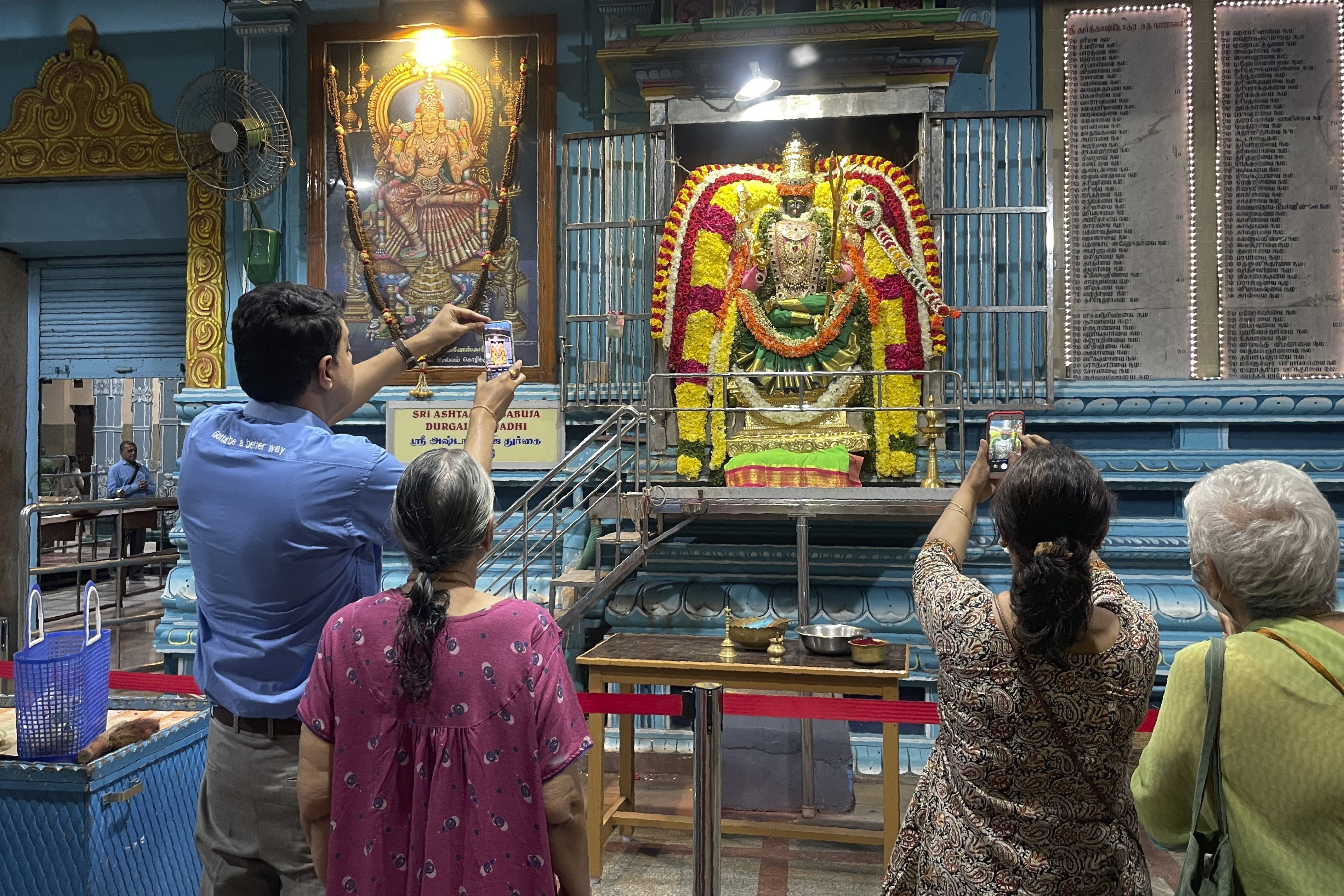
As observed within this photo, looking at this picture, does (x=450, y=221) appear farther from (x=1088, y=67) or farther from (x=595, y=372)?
(x=1088, y=67)

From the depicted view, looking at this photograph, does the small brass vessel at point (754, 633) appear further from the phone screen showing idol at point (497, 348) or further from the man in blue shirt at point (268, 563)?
the man in blue shirt at point (268, 563)

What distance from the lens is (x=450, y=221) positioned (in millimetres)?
7348

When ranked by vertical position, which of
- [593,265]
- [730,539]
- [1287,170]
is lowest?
[730,539]

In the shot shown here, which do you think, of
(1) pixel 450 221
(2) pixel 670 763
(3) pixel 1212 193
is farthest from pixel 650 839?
(3) pixel 1212 193

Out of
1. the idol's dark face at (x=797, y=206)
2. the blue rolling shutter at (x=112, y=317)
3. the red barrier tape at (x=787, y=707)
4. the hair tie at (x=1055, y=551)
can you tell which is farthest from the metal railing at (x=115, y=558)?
the hair tie at (x=1055, y=551)

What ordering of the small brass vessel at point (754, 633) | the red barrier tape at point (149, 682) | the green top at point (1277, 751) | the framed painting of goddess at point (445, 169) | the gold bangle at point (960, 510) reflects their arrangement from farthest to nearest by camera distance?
the framed painting of goddess at point (445, 169), the small brass vessel at point (754, 633), the red barrier tape at point (149, 682), the gold bangle at point (960, 510), the green top at point (1277, 751)

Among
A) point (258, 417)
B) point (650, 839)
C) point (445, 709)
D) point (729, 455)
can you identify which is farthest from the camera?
point (729, 455)

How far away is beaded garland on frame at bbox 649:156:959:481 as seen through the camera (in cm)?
639

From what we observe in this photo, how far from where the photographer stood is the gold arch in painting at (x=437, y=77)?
7.29 metres

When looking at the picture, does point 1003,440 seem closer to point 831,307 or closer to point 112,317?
point 831,307

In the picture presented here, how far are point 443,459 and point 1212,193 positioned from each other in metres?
6.74

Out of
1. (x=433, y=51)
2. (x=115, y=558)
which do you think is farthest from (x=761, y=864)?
(x=433, y=51)

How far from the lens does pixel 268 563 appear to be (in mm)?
A: 2039

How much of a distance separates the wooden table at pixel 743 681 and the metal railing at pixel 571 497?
136 cm
